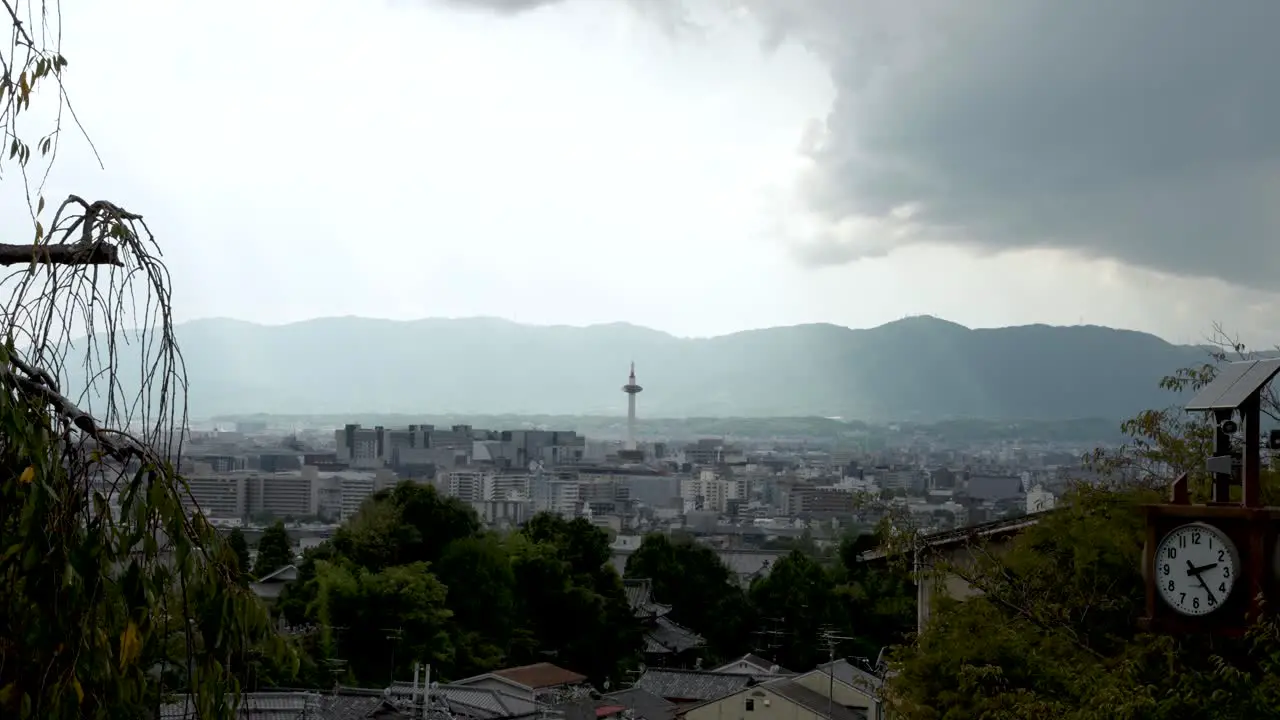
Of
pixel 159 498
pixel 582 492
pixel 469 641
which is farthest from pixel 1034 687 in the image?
pixel 582 492

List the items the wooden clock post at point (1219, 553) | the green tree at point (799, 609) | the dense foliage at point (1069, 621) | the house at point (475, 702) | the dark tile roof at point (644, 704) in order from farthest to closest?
the green tree at point (799, 609) → the dark tile roof at point (644, 704) → the house at point (475, 702) → the dense foliage at point (1069, 621) → the wooden clock post at point (1219, 553)

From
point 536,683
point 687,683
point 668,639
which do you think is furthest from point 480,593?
point 668,639

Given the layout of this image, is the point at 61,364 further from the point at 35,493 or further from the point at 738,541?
the point at 738,541

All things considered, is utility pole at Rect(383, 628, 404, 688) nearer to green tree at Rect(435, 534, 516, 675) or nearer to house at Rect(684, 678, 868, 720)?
green tree at Rect(435, 534, 516, 675)

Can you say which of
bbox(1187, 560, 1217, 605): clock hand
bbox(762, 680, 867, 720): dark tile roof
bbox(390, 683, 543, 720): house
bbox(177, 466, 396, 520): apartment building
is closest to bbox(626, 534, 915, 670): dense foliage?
bbox(762, 680, 867, 720): dark tile roof

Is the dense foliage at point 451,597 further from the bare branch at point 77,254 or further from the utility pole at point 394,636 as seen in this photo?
the bare branch at point 77,254

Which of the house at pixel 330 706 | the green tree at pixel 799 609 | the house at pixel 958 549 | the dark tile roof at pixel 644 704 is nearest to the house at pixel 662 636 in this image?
the green tree at pixel 799 609

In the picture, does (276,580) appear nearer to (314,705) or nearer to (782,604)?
(782,604)
